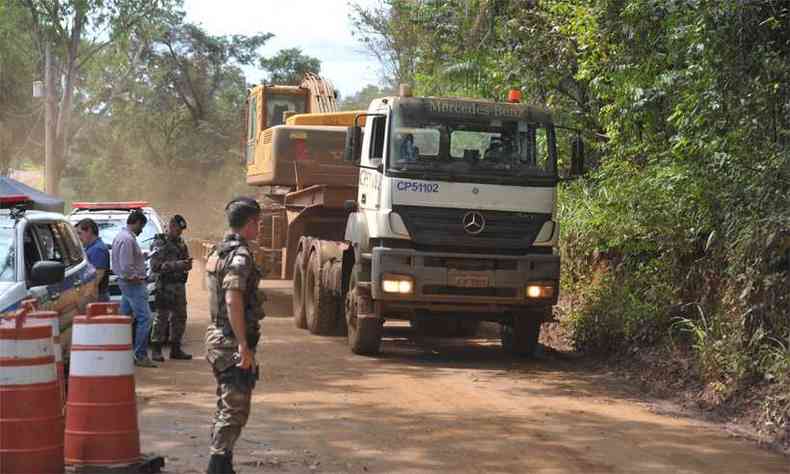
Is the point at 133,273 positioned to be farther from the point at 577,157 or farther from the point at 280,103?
the point at 280,103

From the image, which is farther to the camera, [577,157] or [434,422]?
[577,157]

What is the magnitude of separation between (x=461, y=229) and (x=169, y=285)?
136 inches

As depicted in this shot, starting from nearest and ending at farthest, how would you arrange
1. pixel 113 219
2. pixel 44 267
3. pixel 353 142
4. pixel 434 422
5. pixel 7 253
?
pixel 44 267 < pixel 434 422 < pixel 7 253 < pixel 353 142 < pixel 113 219

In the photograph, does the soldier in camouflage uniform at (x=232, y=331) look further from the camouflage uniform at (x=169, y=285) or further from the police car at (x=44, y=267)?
the camouflage uniform at (x=169, y=285)

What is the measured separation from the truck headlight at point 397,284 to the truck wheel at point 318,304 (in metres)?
2.60

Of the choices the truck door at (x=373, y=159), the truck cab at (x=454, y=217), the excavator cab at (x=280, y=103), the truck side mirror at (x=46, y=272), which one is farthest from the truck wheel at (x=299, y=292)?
the truck side mirror at (x=46, y=272)

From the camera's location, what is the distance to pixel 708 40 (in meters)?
11.1

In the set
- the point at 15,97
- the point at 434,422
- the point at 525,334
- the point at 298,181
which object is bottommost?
the point at 434,422

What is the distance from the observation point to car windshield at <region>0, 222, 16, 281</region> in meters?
9.02

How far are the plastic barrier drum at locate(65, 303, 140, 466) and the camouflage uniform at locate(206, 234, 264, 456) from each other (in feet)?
1.86

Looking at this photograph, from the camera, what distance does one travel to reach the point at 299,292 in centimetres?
1645

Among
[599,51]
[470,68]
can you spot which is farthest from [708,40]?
[470,68]

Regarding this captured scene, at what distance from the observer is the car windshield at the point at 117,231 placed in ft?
50.0

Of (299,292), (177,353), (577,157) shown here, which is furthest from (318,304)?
(577,157)
